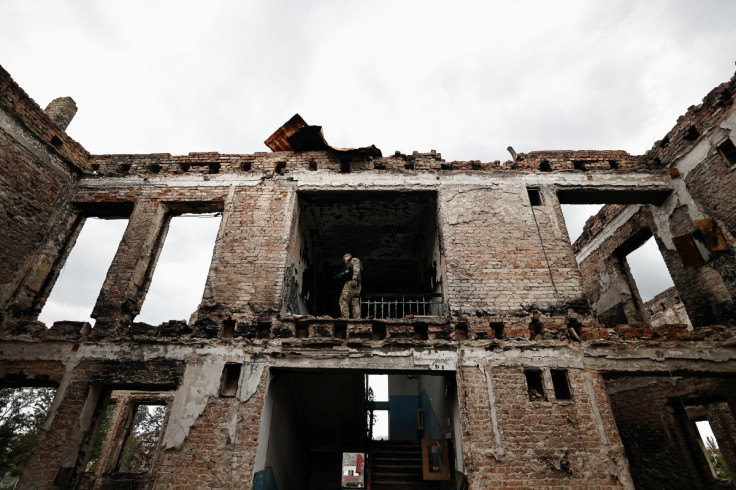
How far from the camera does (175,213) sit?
24.9 ft

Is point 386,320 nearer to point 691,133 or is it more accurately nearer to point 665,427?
point 665,427

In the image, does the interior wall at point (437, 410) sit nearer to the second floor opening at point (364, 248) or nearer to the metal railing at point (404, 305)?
the metal railing at point (404, 305)

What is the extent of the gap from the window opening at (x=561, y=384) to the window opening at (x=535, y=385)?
0.64 feet

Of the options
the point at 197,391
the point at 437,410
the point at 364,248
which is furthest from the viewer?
the point at 364,248

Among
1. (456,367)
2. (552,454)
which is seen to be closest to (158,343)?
(456,367)

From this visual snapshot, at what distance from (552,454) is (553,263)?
309 cm

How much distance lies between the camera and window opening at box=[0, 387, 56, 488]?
13484 millimetres

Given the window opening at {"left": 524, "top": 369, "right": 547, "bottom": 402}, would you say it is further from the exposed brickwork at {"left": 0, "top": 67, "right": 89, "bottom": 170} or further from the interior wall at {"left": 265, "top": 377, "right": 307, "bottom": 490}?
the exposed brickwork at {"left": 0, "top": 67, "right": 89, "bottom": 170}

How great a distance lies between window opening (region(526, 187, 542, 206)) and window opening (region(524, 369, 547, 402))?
344 cm

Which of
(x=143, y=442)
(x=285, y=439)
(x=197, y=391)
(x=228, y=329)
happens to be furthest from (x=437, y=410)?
(x=143, y=442)

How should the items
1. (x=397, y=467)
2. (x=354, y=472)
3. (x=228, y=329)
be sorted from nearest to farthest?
(x=228, y=329)
(x=397, y=467)
(x=354, y=472)

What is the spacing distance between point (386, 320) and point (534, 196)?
4.21 metres

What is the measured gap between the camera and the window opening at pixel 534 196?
719 centimetres

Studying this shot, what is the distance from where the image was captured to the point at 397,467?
891 centimetres
